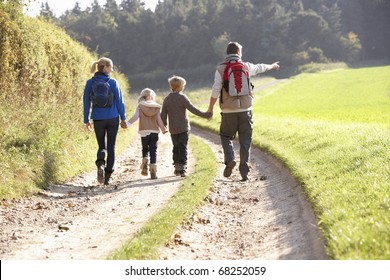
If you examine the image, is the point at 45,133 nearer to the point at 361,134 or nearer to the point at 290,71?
the point at 361,134

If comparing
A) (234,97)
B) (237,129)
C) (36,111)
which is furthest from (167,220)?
(36,111)

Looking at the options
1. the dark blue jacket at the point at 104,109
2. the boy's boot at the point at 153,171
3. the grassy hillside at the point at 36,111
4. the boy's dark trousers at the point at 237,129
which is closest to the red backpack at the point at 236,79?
the boy's dark trousers at the point at 237,129

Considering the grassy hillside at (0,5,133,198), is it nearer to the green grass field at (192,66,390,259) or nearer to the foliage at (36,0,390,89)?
the green grass field at (192,66,390,259)

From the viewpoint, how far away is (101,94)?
35.3 feet

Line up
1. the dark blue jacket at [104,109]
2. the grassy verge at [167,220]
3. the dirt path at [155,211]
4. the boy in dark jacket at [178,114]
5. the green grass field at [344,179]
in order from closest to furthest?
the green grass field at [344,179], the grassy verge at [167,220], the dirt path at [155,211], the dark blue jacket at [104,109], the boy in dark jacket at [178,114]

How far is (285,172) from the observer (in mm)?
11391

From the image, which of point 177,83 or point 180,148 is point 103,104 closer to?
point 177,83

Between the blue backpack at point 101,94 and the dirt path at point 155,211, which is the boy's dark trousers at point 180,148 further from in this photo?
the blue backpack at point 101,94

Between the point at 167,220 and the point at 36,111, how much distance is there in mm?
7158

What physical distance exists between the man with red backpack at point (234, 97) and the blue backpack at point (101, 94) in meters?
2.13

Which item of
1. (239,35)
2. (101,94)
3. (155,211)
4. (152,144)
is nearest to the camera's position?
(155,211)

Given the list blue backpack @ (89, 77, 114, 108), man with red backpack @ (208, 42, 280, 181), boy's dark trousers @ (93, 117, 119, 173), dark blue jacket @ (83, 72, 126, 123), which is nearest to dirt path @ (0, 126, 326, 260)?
boy's dark trousers @ (93, 117, 119, 173)

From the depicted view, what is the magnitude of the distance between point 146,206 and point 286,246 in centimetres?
309

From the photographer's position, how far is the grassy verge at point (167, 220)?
5668 mm
